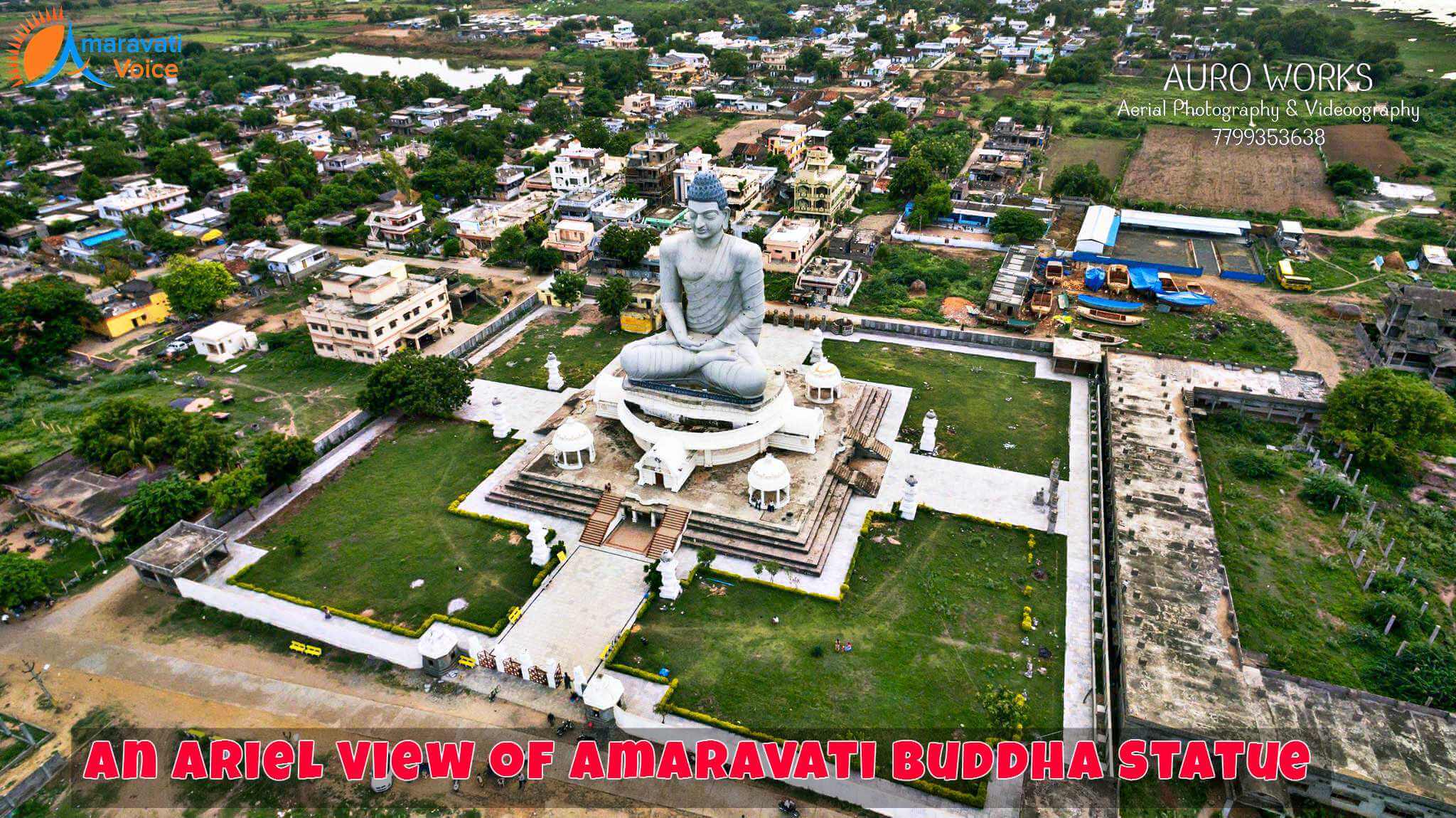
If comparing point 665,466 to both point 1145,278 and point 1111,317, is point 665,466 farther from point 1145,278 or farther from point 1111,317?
point 1145,278

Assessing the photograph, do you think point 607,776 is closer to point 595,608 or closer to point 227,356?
point 595,608

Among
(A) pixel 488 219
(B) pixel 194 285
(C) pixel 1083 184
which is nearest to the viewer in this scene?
(B) pixel 194 285

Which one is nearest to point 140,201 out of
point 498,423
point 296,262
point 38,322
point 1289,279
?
point 296,262

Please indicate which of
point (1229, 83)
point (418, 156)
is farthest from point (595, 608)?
point (1229, 83)

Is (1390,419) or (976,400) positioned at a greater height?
(1390,419)

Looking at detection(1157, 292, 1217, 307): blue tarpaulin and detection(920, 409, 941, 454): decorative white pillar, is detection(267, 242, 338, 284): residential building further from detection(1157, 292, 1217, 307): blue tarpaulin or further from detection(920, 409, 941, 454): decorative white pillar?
detection(1157, 292, 1217, 307): blue tarpaulin
